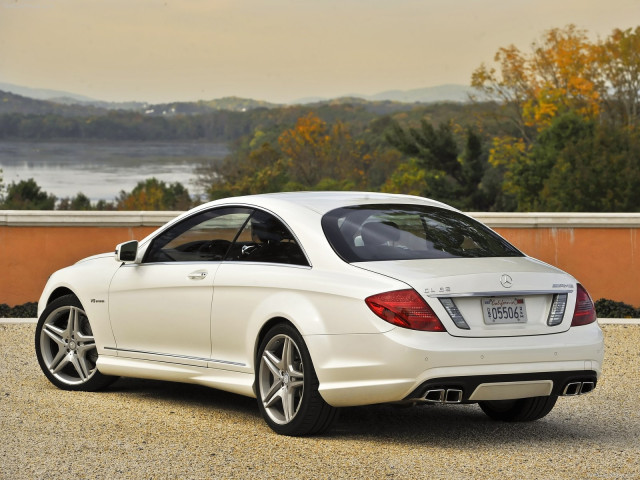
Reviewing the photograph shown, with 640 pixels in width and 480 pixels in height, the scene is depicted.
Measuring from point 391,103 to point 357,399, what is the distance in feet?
461

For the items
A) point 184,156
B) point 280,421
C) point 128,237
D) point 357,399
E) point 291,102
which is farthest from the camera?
point 291,102

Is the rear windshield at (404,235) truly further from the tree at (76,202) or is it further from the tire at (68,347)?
the tree at (76,202)

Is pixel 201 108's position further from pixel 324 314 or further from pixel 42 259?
pixel 324 314

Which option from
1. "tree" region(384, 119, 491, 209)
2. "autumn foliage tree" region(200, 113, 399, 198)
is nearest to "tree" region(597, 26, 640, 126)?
"tree" region(384, 119, 491, 209)

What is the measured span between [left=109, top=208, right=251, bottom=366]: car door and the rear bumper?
126cm

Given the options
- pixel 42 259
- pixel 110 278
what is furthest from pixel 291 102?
pixel 110 278

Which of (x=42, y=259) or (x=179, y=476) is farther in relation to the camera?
(x=42, y=259)

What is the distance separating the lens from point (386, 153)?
113 meters

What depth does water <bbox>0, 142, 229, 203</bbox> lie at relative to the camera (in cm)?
11781

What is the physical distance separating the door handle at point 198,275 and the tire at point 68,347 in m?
1.40

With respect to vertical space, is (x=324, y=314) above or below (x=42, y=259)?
above

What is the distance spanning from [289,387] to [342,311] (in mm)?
648

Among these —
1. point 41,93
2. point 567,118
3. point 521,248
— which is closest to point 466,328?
point 521,248

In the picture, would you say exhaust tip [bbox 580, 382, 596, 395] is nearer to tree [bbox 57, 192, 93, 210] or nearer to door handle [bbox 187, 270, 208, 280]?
door handle [bbox 187, 270, 208, 280]
